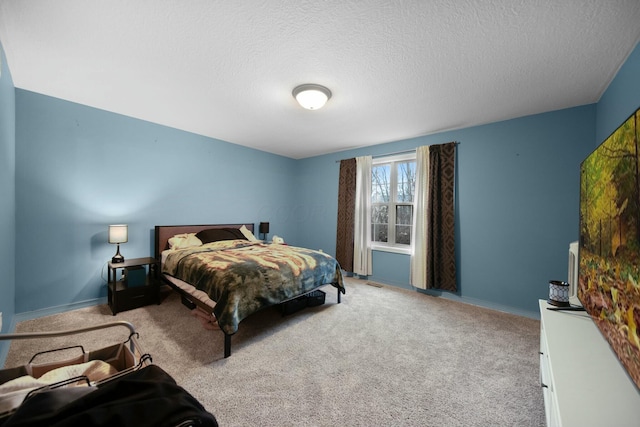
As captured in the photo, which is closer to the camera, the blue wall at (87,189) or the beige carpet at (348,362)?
the beige carpet at (348,362)

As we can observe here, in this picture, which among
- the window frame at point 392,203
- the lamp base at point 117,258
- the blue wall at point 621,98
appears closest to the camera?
the blue wall at point 621,98

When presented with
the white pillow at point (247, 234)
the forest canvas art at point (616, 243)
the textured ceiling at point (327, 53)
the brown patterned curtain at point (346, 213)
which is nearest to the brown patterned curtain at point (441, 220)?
the textured ceiling at point (327, 53)

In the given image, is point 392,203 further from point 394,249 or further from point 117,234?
point 117,234

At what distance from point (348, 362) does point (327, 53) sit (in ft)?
8.17

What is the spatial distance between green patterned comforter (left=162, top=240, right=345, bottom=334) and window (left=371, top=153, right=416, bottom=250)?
4.80 feet

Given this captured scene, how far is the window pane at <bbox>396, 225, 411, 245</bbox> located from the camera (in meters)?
4.11

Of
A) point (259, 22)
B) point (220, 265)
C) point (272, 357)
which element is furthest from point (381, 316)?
point (259, 22)

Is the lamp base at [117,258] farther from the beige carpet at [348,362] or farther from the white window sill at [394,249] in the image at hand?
the white window sill at [394,249]

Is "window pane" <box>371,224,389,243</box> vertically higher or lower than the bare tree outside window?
lower

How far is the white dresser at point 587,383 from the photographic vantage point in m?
0.82

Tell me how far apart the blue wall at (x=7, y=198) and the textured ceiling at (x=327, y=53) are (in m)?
0.27

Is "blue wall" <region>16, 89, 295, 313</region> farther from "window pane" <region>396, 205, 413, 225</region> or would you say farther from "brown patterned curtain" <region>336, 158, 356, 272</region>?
"window pane" <region>396, 205, 413, 225</region>

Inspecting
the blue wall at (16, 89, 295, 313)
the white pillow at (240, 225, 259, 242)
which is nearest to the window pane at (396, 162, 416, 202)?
the white pillow at (240, 225, 259, 242)

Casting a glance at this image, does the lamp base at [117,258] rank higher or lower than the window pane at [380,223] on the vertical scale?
lower
